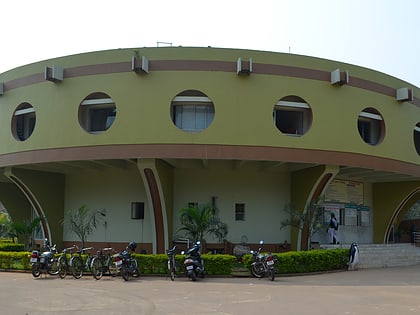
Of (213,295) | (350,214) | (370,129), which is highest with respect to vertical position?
(370,129)

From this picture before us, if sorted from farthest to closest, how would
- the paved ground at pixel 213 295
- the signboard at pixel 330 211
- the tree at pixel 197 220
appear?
1. the signboard at pixel 330 211
2. the tree at pixel 197 220
3. the paved ground at pixel 213 295

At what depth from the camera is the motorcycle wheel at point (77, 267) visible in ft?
51.7

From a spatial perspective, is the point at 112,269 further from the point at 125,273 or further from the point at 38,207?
the point at 38,207

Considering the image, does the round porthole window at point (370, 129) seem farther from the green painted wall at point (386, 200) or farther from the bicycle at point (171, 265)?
the bicycle at point (171, 265)

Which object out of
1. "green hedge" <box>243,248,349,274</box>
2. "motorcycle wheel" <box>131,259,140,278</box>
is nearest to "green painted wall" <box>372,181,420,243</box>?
"green hedge" <box>243,248,349,274</box>

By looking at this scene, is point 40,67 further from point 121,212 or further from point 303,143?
point 303,143

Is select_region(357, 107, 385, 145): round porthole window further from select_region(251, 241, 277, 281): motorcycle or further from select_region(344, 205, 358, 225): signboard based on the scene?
select_region(251, 241, 277, 281): motorcycle

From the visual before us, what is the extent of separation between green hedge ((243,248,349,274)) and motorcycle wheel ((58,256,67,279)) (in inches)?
234

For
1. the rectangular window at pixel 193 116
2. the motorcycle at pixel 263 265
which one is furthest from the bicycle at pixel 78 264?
the rectangular window at pixel 193 116

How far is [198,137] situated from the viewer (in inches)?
758

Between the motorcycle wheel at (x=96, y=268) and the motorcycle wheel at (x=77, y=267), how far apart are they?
0.72 meters

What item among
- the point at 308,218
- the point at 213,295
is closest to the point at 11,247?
the point at 308,218

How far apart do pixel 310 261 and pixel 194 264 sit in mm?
4726

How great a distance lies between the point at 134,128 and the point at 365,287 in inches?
411
